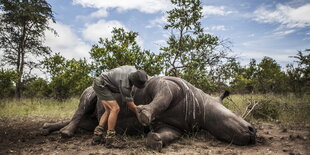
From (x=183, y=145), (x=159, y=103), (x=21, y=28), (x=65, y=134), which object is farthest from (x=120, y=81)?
(x=21, y=28)

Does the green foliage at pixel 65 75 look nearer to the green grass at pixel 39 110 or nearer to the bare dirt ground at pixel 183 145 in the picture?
the green grass at pixel 39 110

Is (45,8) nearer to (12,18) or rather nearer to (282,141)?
(12,18)

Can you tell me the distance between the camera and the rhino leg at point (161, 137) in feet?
10.7

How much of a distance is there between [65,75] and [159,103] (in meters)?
10.3

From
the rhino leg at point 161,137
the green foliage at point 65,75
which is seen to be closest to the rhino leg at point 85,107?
the rhino leg at point 161,137

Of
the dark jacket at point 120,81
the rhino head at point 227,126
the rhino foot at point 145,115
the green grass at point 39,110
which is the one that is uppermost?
the dark jacket at point 120,81

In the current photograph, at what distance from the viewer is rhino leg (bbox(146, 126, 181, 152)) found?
325 centimetres

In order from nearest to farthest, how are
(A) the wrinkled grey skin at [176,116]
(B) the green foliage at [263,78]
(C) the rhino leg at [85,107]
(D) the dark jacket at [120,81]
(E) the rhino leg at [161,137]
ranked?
(E) the rhino leg at [161,137], (A) the wrinkled grey skin at [176,116], (D) the dark jacket at [120,81], (C) the rhino leg at [85,107], (B) the green foliage at [263,78]

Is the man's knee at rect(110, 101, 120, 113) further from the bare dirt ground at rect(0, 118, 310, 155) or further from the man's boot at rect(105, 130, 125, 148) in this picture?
the bare dirt ground at rect(0, 118, 310, 155)

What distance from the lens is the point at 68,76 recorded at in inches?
487

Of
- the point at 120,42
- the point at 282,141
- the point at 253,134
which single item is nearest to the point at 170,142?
the point at 253,134

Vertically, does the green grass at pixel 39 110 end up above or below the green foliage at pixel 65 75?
below

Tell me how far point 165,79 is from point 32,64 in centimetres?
1552

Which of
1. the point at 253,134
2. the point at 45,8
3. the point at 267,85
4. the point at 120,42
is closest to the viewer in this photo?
the point at 253,134
